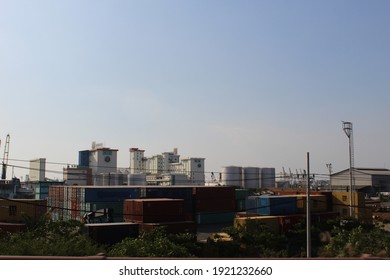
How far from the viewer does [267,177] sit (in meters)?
167

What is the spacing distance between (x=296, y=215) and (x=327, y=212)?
587cm

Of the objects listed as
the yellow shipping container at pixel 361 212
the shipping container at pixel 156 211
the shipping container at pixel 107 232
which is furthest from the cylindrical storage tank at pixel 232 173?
the shipping container at pixel 107 232

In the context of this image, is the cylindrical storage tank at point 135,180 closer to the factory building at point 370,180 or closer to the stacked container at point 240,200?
the factory building at point 370,180

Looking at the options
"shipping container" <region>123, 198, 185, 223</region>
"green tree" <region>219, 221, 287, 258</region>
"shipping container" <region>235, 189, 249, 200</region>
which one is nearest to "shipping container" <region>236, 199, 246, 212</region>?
"shipping container" <region>235, 189, 249, 200</region>

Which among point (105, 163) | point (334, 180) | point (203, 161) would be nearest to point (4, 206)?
point (334, 180)

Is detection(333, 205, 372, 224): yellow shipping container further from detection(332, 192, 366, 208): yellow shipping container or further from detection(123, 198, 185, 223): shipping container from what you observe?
detection(123, 198, 185, 223): shipping container

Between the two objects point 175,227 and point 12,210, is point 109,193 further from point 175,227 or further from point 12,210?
point 175,227

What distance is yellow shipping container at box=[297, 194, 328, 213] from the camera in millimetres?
43938

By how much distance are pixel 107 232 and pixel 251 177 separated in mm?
141778

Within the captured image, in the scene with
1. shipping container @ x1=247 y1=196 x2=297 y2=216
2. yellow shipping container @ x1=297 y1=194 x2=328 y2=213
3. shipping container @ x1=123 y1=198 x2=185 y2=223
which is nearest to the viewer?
shipping container @ x1=123 y1=198 x2=185 y2=223

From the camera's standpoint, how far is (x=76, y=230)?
2750cm

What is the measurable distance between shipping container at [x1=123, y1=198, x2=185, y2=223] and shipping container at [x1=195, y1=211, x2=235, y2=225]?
1572 cm

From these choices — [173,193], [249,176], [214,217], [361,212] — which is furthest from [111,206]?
[249,176]
